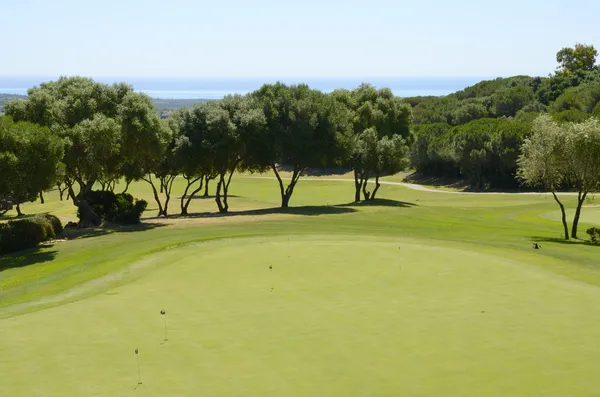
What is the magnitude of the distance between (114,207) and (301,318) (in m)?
35.1

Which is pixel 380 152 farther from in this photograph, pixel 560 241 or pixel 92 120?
pixel 92 120

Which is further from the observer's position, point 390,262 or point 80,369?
point 390,262

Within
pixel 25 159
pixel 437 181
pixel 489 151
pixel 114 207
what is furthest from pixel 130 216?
pixel 437 181

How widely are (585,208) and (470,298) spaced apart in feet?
170

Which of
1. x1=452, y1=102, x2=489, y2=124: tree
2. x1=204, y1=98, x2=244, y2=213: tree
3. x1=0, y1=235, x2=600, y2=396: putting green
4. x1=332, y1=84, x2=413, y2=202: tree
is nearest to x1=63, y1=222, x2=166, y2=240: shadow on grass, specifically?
x1=204, y1=98, x2=244, y2=213: tree

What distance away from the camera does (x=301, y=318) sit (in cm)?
2023

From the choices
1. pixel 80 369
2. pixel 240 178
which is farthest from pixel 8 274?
pixel 240 178

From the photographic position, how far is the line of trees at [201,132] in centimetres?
4778

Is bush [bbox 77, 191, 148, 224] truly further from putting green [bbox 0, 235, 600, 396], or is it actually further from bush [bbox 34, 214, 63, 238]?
putting green [bbox 0, 235, 600, 396]

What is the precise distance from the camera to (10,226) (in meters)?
39.7

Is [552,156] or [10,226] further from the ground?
[552,156]

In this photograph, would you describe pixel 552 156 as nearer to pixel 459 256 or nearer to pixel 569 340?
pixel 459 256

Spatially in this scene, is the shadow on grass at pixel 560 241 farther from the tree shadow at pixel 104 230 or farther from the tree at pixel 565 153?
the tree shadow at pixel 104 230

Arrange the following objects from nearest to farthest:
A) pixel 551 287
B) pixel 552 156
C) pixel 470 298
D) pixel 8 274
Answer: pixel 470 298, pixel 551 287, pixel 8 274, pixel 552 156
